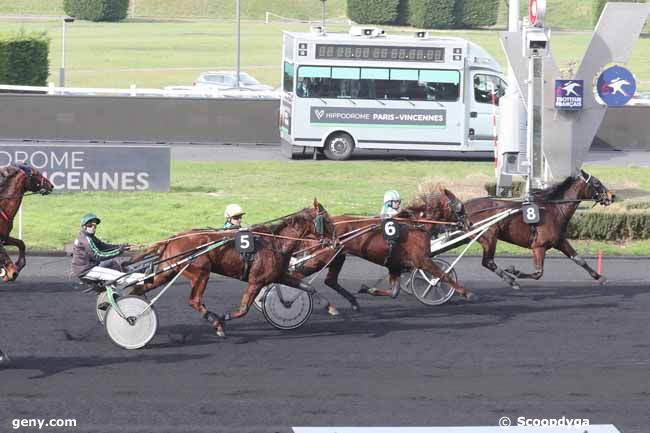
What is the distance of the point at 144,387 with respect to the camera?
1103 centimetres

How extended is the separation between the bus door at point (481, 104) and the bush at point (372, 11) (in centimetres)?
4061

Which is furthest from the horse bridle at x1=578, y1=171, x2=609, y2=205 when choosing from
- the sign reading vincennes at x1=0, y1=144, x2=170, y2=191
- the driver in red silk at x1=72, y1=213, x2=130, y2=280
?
the sign reading vincennes at x1=0, y1=144, x2=170, y2=191

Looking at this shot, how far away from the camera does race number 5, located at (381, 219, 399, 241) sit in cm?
1410

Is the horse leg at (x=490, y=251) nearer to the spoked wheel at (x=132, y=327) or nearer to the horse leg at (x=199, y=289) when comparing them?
the horse leg at (x=199, y=289)

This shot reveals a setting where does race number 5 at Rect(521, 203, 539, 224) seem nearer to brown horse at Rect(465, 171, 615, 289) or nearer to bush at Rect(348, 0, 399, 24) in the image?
brown horse at Rect(465, 171, 615, 289)

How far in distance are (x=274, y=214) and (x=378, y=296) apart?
621 centimetres

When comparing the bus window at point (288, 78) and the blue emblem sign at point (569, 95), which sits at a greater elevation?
the bus window at point (288, 78)

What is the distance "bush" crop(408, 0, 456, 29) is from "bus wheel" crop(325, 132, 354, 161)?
3996 cm

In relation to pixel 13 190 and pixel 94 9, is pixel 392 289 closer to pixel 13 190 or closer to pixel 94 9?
pixel 13 190

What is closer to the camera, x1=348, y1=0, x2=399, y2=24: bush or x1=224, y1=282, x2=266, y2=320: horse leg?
x1=224, y1=282, x2=266, y2=320: horse leg

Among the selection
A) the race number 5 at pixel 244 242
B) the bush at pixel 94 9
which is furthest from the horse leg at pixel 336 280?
the bush at pixel 94 9

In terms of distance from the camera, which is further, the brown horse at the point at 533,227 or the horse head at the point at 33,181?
the brown horse at the point at 533,227

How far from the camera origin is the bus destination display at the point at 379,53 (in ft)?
97.9

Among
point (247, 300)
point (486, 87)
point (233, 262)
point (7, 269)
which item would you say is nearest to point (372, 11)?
point (486, 87)
